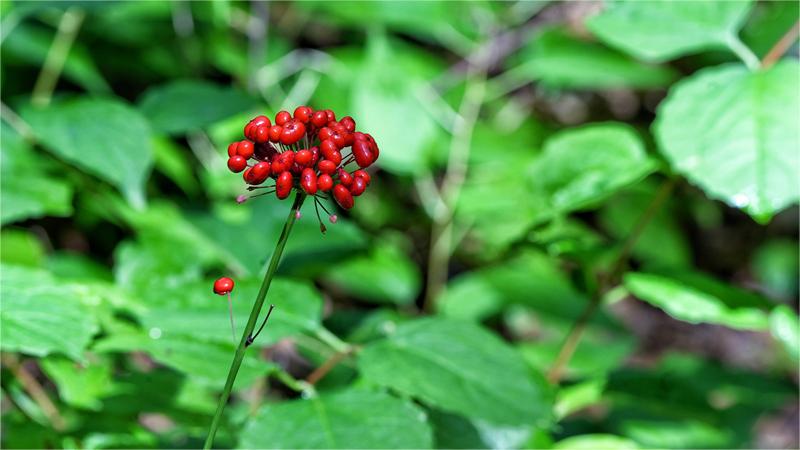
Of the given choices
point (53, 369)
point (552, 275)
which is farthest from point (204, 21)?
point (53, 369)

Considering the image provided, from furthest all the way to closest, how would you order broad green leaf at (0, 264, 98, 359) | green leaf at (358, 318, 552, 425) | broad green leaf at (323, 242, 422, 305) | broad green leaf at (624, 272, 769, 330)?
broad green leaf at (323, 242, 422, 305), broad green leaf at (624, 272, 769, 330), green leaf at (358, 318, 552, 425), broad green leaf at (0, 264, 98, 359)

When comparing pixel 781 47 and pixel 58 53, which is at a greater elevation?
pixel 58 53

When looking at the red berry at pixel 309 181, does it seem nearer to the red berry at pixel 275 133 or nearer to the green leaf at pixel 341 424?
the red berry at pixel 275 133

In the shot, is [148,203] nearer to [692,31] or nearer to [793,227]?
[692,31]

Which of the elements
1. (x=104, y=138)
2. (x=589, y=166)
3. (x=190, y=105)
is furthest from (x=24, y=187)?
(x=589, y=166)

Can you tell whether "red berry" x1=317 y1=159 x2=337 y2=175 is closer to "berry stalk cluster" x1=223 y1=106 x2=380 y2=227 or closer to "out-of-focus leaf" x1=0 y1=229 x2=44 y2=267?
"berry stalk cluster" x1=223 y1=106 x2=380 y2=227

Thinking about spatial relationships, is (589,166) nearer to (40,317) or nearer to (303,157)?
(303,157)

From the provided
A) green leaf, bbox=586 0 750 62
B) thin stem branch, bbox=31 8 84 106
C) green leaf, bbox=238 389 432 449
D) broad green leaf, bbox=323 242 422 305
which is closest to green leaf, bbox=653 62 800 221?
green leaf, bbox=586 0 750 62
